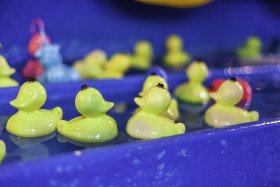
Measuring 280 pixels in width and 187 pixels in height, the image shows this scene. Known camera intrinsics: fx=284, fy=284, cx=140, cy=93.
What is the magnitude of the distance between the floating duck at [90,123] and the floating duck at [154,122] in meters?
0.10

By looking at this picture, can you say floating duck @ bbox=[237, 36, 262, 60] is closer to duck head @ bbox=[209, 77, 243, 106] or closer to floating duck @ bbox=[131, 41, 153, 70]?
floating duck @ bbox=[131, 41, 153, 70]

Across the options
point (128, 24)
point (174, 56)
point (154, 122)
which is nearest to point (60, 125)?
point (154, 122)

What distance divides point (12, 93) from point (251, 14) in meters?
3.29

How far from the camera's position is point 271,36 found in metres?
4.00

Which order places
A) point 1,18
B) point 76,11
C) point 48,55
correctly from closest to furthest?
point 48,55 → point 1,18 → point 76,11

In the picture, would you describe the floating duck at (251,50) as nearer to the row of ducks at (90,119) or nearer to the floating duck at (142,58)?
the floating duck at (142,58)

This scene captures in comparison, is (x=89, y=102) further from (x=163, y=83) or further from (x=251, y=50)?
(x=251, y=50)

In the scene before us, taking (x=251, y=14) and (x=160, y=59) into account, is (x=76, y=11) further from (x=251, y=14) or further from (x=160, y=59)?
(x=251, y=14)

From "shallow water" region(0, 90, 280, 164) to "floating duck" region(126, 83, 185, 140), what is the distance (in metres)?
0.06

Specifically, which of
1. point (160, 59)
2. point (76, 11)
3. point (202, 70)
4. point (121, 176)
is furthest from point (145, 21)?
point (121, 176)

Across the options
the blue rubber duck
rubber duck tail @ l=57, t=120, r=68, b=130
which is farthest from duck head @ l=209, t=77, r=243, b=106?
the blue rubber duck

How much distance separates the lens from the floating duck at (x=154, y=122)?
111cm

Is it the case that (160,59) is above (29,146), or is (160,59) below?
above

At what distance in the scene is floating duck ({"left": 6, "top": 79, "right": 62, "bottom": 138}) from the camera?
3.68ft
